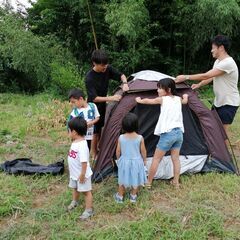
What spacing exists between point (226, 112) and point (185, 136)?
600 mm

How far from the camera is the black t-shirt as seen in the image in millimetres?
4203

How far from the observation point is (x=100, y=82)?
14.1ft

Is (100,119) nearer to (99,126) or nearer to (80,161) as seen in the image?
(99,126)

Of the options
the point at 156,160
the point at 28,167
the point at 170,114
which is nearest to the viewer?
the point at 170,114

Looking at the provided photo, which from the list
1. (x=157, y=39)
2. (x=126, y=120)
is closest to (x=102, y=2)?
(x=157, y=39)

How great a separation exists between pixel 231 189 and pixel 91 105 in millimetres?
1688

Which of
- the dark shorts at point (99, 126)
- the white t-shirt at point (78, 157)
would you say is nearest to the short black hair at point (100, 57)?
the dark shorts at point (99, 126)

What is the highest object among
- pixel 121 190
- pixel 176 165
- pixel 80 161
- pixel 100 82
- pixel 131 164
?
pixel 100 82

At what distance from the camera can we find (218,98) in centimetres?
434

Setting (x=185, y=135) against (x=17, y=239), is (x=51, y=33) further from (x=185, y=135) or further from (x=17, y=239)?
(x=17, y=239)

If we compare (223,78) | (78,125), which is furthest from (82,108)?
(223,78)

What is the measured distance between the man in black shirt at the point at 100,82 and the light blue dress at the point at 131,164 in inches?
29.4

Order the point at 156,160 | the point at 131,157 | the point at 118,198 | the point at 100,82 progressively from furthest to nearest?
the point at 100,82 < the point at 156,160 < the point at 118,198 < the point at 131,157

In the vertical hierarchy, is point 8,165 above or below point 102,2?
below
